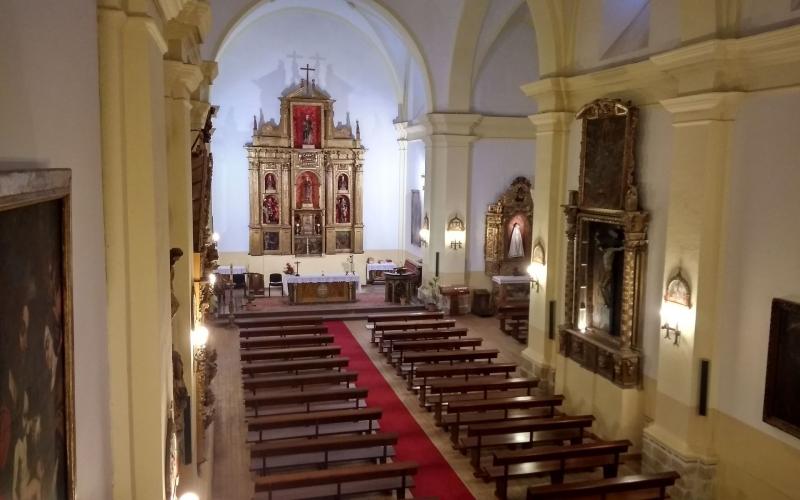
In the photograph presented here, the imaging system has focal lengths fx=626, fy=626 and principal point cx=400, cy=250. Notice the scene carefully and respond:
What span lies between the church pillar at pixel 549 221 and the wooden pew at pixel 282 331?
15.9 feet

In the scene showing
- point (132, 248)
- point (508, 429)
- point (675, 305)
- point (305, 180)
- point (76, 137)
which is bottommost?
point (508, 429)

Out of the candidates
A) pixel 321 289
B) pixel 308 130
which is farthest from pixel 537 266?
pixel 308 130

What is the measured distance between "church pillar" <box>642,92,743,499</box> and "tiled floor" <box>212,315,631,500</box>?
125 cm

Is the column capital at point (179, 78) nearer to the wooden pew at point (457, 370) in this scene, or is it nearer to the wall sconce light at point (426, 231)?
the wooden pew at point (457, 370)

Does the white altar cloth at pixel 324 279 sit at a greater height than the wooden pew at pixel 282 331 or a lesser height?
greater

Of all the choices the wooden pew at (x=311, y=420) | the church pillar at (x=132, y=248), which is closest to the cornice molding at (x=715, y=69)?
the wooden pew at (x=311, y=420)

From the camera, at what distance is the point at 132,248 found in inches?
133

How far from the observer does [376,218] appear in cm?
2222

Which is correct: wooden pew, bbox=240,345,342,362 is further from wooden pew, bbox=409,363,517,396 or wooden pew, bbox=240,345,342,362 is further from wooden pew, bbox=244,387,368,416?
wooden pew, bbox=244,387,368,416

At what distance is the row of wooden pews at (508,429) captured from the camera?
7168mm

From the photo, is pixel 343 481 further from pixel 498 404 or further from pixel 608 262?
pixel 608 262

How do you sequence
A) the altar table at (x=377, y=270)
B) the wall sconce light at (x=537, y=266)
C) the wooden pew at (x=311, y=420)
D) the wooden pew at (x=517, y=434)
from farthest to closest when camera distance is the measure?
1. the altar table at (x=377, y=270)
2. the wall sconce light at (x=537, y=266)
3. the wooden pew at (x=311, y=420)
4. the wooden pew at (x=517, y=434)

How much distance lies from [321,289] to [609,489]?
1264cm

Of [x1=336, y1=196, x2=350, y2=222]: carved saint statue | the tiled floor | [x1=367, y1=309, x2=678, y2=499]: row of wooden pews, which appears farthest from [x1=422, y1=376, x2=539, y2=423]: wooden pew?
[x1=336, y1=196, x2=350, y2=222]: carved saint statue
